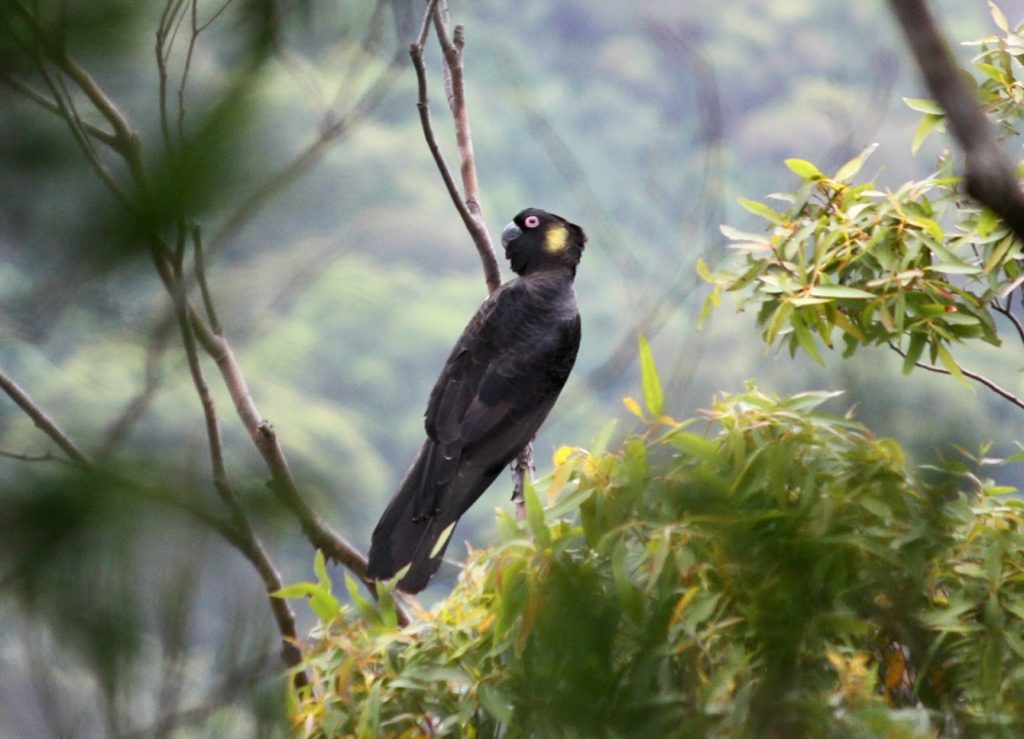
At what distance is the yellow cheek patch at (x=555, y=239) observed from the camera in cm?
292

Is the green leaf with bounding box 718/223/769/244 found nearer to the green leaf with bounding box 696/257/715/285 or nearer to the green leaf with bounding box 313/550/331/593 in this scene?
the green leaf with bounding box 696/257/715/285

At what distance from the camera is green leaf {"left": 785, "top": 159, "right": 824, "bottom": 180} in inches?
65.1

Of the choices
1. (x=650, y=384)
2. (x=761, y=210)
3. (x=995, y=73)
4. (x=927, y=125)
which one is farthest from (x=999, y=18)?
(x=650, y=384)

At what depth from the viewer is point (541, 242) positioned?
116 inches

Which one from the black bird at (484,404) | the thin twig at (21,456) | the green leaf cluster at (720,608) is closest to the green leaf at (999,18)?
the green leaf cluster at (720,608)

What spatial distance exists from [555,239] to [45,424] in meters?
2.36

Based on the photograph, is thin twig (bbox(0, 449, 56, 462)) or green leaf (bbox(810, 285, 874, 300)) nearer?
thin twig (bbox(0, 449, 56, 462))

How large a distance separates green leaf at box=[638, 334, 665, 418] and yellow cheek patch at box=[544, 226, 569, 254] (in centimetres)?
174

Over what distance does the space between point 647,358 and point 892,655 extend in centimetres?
36

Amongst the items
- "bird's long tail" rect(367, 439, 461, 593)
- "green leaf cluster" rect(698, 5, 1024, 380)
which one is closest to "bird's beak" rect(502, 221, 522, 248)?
"bird's long tail" rect(367, 439, 461, 593)

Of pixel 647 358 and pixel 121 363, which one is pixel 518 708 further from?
pixel 121 363

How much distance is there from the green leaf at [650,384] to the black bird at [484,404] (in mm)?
1148

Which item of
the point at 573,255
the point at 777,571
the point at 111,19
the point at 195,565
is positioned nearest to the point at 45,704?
the point at 195,565

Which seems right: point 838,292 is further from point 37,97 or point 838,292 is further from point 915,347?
point 37,97
